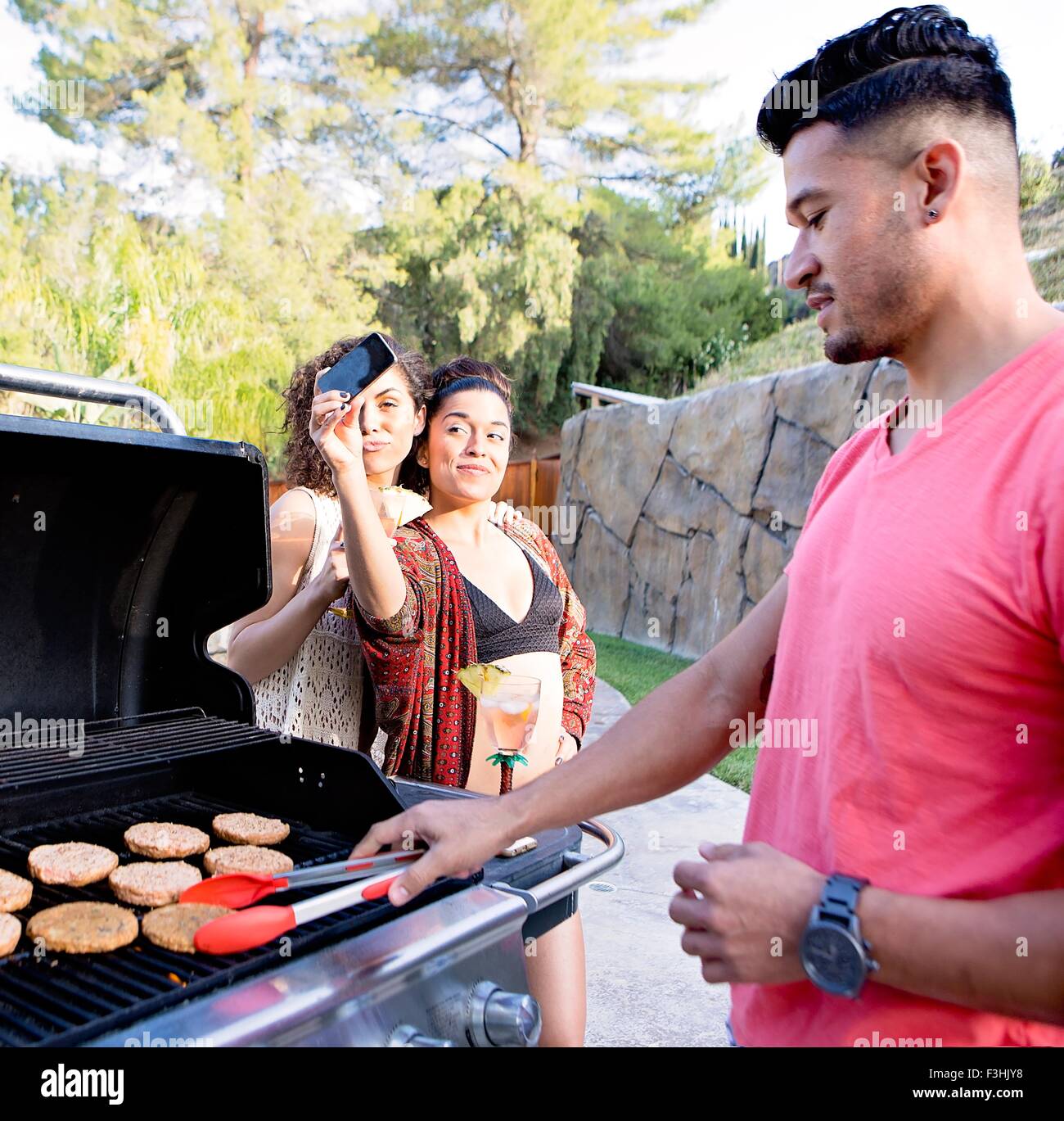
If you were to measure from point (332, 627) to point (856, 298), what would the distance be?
1.68 metres

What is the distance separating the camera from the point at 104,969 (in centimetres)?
114

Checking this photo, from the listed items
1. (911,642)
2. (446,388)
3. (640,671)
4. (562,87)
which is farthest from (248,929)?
(562,87)

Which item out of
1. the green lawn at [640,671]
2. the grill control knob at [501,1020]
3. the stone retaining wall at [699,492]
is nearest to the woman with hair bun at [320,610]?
the grill control knob at [501,1020]

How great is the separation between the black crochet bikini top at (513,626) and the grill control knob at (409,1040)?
1462 mm

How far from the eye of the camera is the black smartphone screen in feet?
6.08

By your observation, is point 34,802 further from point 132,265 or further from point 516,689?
point 132,265

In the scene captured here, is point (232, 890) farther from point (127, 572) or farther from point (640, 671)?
point (640, 671)

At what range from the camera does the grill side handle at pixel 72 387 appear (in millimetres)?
1801

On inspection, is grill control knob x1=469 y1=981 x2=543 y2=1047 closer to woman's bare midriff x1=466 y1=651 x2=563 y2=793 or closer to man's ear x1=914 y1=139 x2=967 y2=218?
man's ear x1=914 y1=139 x2=967 y2=218

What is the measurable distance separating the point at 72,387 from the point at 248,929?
1166mm

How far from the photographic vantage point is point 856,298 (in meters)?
1.23

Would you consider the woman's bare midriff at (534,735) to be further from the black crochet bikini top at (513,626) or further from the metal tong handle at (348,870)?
the metal tong handle at (348,870)

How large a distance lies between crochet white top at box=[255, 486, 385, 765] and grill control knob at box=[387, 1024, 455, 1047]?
142 cm
